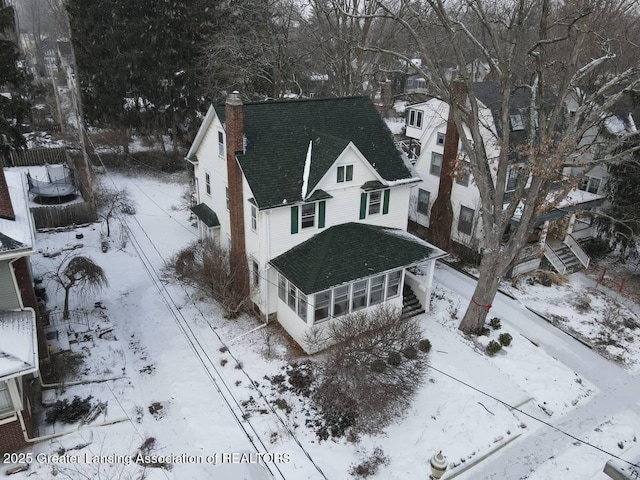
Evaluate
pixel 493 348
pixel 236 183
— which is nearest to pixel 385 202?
pixel 236 183

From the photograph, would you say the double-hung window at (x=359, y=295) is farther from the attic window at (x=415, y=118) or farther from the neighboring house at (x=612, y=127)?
the neighboring house at (x=612, y=127)

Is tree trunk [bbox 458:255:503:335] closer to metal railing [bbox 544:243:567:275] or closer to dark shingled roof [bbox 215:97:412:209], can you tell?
dark shingled roof [bbox 215:97:412:209]

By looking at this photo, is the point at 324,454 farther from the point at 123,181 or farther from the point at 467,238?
the point at 123,181

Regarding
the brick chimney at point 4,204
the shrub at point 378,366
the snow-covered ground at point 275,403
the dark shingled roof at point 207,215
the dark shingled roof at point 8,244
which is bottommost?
→ the snow-covered ground at point 275,403

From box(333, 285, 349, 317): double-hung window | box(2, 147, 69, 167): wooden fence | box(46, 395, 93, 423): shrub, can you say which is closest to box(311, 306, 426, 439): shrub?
box(333, 285, 349, 317): double-hung window

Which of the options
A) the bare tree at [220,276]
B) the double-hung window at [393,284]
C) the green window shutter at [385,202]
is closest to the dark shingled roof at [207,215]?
the bare tree at [220,276]

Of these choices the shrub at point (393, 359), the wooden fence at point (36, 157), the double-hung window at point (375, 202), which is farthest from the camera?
the wooden fence at point (36, 157)

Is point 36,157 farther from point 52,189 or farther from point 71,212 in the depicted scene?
point 71,212
